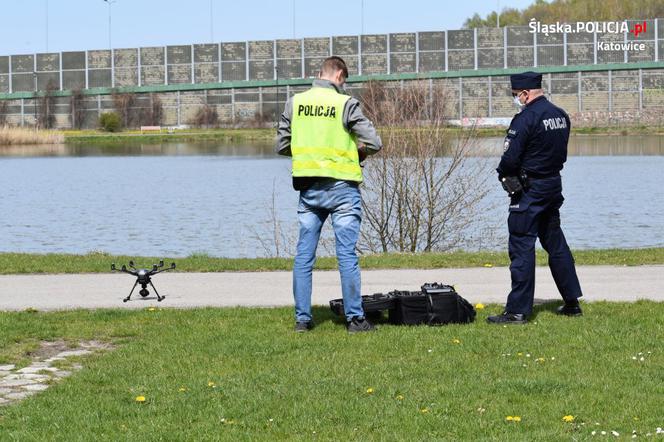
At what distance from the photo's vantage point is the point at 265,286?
498 inches

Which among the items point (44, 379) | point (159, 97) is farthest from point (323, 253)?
point (159, 97)

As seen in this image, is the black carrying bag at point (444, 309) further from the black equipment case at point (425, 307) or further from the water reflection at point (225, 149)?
the water reflection at point (225, 149)

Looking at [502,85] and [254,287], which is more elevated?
[502,85]

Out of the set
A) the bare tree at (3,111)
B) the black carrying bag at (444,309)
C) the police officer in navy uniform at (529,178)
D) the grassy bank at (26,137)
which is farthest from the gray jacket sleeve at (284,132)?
the bare tree at (3,111)

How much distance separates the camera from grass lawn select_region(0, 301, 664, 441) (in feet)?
21.0

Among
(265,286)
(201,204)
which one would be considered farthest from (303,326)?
(201,204)

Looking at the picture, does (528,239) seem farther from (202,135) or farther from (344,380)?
(202,135)

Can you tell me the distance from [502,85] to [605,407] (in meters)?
88.2

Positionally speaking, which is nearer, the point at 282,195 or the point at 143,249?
the point at 143,249

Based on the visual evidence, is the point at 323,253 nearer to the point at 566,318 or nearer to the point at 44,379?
the point at 566,318

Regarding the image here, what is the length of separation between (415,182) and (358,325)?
34.4 feet

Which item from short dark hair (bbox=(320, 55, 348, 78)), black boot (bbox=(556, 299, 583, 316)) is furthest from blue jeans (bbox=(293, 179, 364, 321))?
black boot (bbox=(556, 299, 583, 316))

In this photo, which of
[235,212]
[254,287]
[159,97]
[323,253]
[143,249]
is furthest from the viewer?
[159,97]

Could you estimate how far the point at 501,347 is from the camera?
27.9 feet
